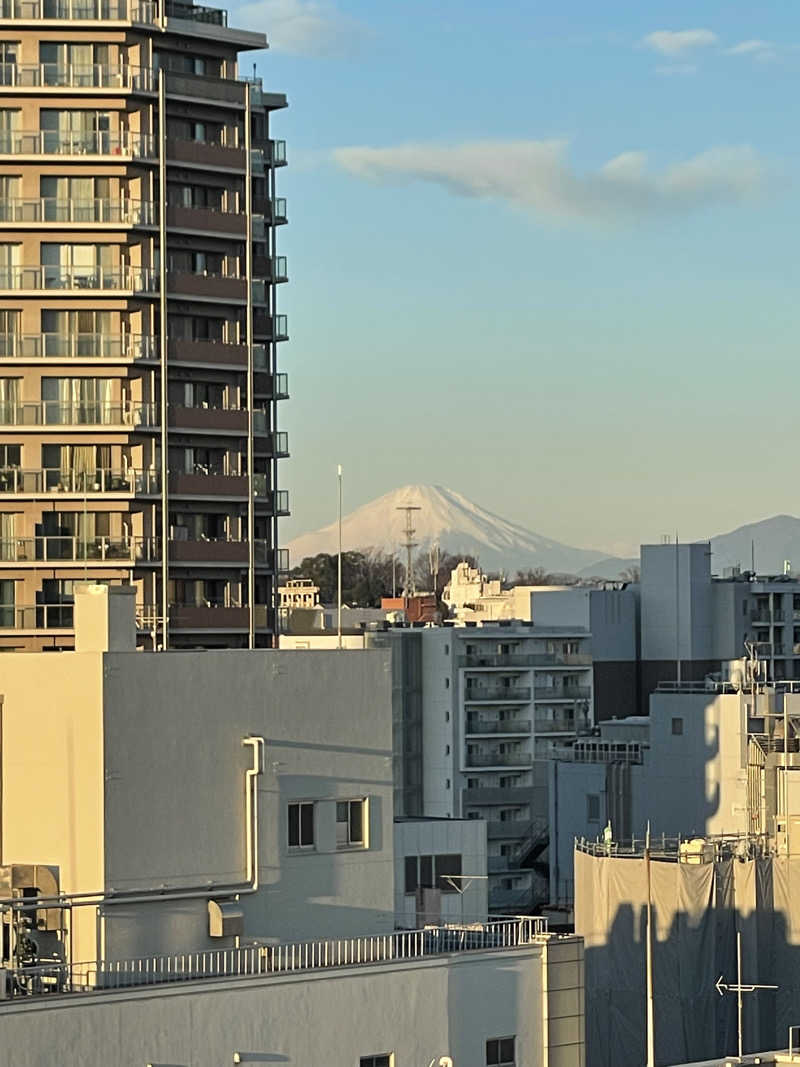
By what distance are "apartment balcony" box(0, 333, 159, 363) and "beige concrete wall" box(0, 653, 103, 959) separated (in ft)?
104

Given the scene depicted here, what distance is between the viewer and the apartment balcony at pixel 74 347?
215ft

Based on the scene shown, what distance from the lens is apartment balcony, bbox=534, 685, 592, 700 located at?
4486 inches

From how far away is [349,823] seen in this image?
1428 inches

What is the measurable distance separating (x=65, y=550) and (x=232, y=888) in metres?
31.5

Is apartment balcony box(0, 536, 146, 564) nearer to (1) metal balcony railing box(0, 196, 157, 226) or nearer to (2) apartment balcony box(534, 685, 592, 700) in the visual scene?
(1) metal balcony railing box(0, 196, 157, 226)

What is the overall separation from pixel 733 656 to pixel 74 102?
206 feet

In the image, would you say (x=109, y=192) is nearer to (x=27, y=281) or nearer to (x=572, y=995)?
(x=27, y=281)

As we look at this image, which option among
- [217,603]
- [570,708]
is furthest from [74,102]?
[570,708]

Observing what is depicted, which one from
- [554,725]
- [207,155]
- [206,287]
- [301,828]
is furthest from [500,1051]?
[554,725]

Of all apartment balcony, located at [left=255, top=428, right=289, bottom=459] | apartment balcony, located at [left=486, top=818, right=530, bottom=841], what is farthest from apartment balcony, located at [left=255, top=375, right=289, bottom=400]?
apartment balcony, located at [left=486, top=818, right=530, bottom=841]

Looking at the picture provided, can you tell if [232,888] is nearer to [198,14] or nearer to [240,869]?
[240,869]

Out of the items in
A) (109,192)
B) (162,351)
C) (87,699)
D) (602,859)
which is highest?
(109,192)

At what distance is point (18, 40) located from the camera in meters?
65.6

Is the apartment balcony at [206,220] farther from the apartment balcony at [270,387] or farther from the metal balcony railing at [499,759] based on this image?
the metal balcony railing at [499,759]
